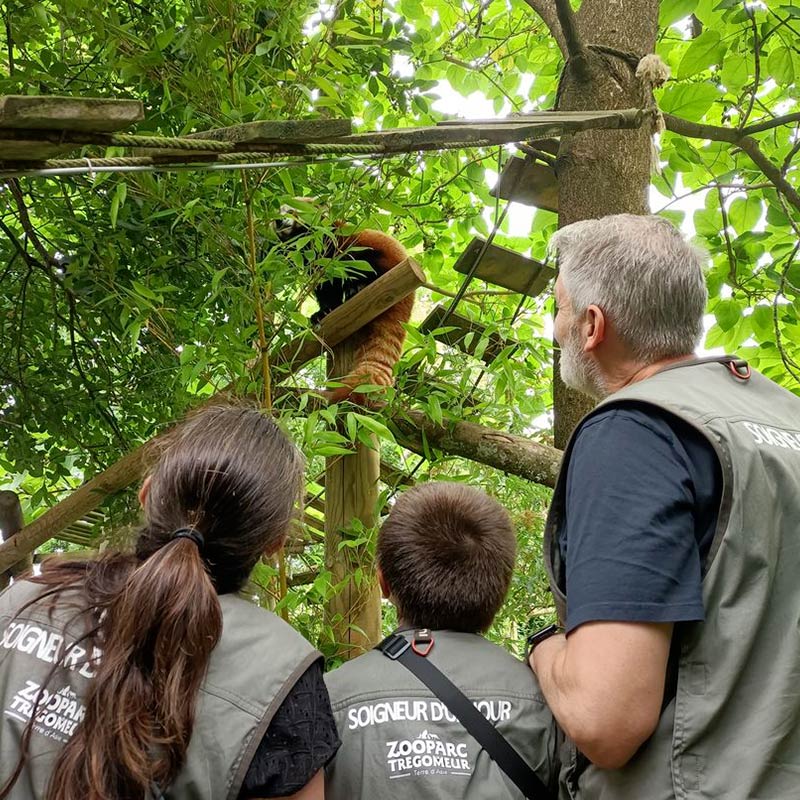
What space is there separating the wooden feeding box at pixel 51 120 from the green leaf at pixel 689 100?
181 centimetres

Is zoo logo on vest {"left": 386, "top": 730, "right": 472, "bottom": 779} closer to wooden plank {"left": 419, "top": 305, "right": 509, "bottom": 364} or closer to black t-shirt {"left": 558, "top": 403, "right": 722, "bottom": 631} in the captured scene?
black t-shirt {"left": 558, "top": 403, "right": 722, "bottom": 631}

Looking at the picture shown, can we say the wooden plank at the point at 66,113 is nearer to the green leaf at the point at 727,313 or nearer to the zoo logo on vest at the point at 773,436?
the zoo logo on vest at the point at 773,436

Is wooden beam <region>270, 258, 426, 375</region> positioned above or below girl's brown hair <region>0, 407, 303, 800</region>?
above

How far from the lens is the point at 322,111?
7.70 feet

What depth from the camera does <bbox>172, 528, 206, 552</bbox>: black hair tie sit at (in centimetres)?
108

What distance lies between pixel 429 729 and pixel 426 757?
4 cm

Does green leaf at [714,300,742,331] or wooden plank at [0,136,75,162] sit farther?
green leaf at [714,300,742,331]

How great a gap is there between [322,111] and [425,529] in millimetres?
1404

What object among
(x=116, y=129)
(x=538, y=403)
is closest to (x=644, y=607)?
(x=116, y=129)

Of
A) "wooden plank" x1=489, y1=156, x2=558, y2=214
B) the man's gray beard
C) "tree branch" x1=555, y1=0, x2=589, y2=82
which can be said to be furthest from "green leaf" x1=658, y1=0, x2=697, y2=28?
the man's gray beard

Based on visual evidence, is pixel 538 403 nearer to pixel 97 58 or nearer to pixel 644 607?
pixel 97 58

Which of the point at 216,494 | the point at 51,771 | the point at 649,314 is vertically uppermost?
the point at 649,314

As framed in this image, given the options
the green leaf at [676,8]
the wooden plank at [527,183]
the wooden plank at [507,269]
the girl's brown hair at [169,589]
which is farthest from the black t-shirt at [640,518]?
the green leaf at [676,8]

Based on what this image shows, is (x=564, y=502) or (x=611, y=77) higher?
(x=611, y=77)
